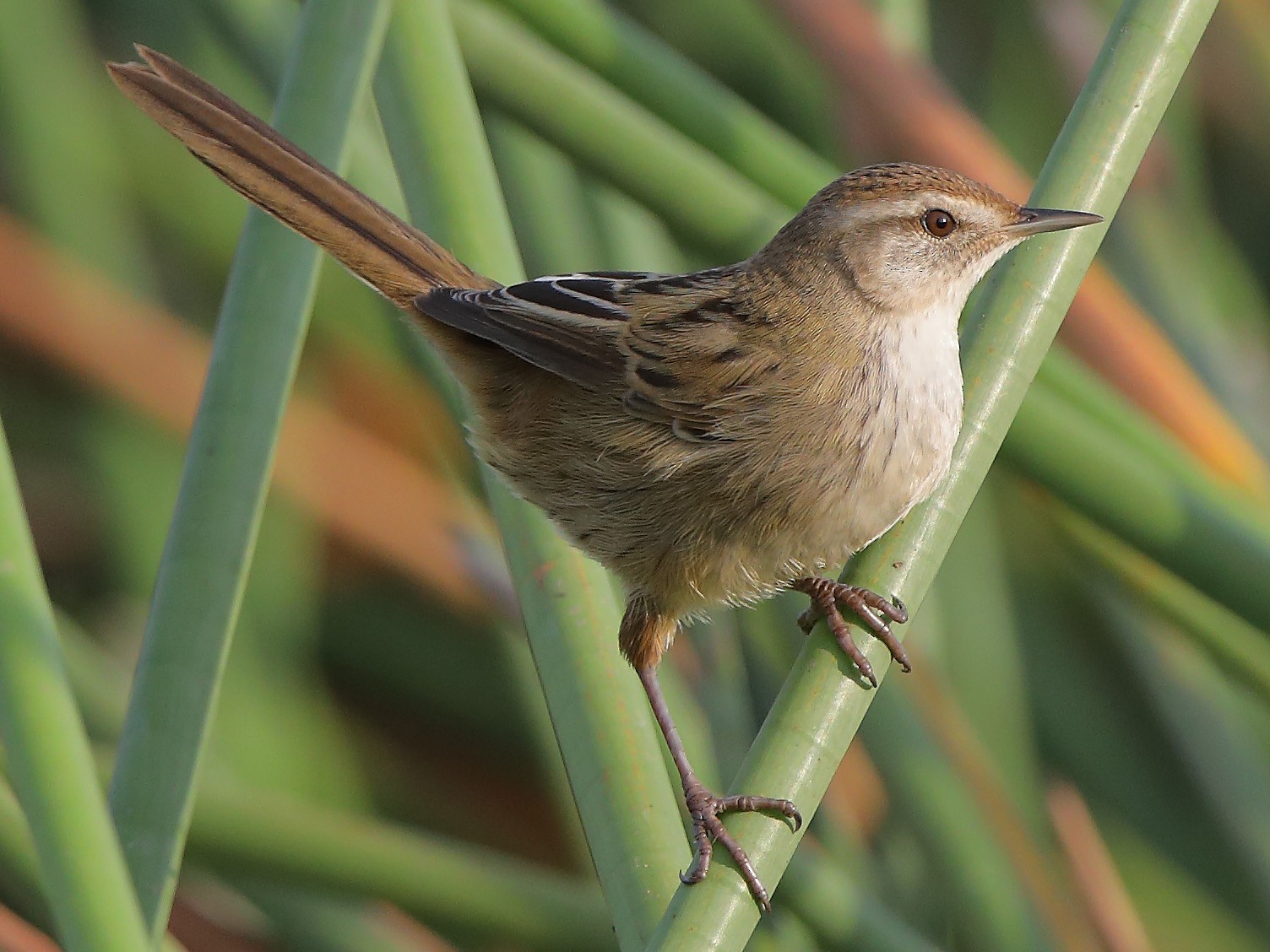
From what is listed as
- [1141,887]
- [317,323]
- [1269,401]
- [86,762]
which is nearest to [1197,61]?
[1269,401]

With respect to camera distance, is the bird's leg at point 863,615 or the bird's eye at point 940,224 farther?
the bird's eye at point 940,224

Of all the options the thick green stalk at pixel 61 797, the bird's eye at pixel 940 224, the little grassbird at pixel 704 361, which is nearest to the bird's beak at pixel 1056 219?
the little grassbird at pixel 704 361

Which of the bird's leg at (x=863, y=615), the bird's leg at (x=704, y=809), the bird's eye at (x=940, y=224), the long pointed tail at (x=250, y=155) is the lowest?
the bird's leg at (x=704, y=809)

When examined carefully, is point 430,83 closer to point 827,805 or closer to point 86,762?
point 86,762

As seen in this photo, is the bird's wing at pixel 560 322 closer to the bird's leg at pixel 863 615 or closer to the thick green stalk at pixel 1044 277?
the bird's leg at pixel 863 615

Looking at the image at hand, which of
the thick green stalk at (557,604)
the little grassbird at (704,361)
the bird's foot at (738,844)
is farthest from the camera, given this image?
the little grassbird at (704,361)

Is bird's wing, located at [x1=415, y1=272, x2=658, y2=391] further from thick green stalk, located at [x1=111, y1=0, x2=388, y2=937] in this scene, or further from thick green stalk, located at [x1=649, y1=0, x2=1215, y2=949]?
thick green stalk, located at [x1=649, y1=0, x2=1215, y2=949]

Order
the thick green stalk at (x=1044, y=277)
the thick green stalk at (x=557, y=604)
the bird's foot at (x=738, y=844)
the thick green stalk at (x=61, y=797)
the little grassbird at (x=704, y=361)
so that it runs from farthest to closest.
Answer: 1. the little grassbird at (x=704, y=361)
2. the thick green stalk at (x=1044, y=277)
3. the thick green stalk at (x=557, y=604)
4. the bird's foot at (x=738, y=844)
5. the thick green stalk at (x=61, y=797)

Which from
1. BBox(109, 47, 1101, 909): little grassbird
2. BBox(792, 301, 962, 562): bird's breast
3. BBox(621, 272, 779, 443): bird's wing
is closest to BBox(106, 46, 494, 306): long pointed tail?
BBox(109, 47, 1101, 909): little grassbird
